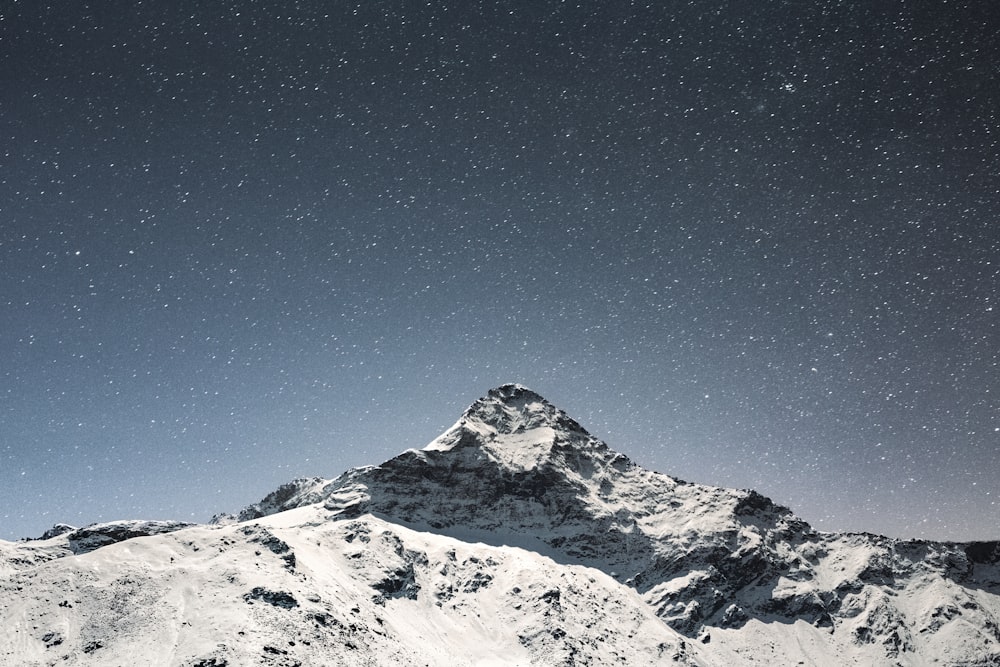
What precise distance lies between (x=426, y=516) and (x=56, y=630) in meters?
116

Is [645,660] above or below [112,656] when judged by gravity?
below

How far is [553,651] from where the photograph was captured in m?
130

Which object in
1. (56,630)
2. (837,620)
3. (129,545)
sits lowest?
(837,620)

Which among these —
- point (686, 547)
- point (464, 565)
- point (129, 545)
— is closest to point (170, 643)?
point (129, 545)

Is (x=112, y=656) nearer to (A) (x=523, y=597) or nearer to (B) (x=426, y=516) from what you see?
(A) (x=523, y=597)

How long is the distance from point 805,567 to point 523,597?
10291 cm

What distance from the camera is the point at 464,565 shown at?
167 meters

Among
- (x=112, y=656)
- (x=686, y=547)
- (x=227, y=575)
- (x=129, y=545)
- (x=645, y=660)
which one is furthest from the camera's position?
(x=686, y=547)

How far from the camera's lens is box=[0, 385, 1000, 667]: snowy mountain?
96062 millimetres

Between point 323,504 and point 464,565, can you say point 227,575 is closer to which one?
point 464,565

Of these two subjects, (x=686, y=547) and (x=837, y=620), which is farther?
(x=686, y=547)

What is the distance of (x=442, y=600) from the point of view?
14912 cm

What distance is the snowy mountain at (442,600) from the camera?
96062 mm

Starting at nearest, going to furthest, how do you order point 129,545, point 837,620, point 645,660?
point 129,545, point 645,660, point 837,620
